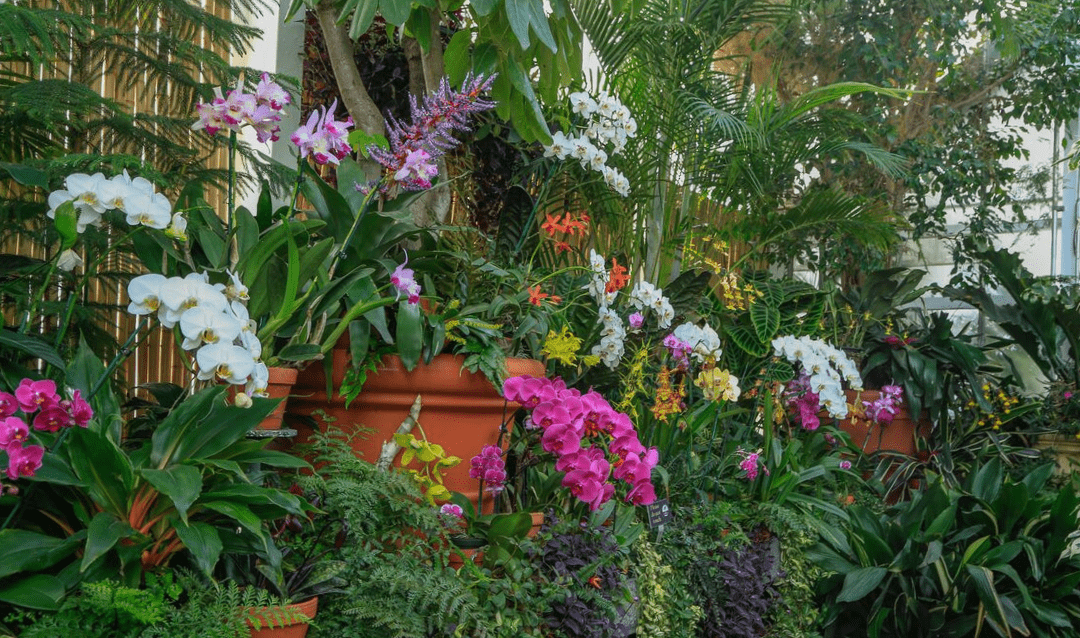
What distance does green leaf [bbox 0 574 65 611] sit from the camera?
1.43m

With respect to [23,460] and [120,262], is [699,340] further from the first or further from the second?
[23,460]

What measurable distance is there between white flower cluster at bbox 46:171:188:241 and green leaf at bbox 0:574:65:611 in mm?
584

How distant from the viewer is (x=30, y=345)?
1.72 metres

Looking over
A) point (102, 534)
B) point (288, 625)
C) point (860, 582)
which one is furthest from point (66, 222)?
point (860, 582)

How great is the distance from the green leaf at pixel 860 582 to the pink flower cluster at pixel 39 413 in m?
2.32

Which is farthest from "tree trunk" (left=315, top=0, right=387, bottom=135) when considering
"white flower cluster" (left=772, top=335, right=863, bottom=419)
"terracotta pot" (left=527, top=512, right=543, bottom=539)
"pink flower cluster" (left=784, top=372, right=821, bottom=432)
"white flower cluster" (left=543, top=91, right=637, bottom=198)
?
"pink flower cluster" (left=784, top=372, right=821, bottom=432)

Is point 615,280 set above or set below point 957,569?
above

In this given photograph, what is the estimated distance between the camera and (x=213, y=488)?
5.43 feet

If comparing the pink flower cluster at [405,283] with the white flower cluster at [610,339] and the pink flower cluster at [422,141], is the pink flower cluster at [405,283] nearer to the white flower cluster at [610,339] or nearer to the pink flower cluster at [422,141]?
the pink flower cluster at [422,141]

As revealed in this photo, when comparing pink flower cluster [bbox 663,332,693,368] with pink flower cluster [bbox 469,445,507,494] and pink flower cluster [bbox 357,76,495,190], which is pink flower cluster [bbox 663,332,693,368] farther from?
pink flower cluster [bbox 357,76,495,190]

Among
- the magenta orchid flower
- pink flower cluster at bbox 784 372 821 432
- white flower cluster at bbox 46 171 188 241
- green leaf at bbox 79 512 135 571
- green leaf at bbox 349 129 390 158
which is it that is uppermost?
green leaf at bbox 349 129 390 158

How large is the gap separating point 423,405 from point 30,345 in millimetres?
882

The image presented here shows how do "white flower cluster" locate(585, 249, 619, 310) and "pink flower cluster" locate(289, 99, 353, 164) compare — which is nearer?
"pink flower cluster" locate(289, 99, 353, 164)

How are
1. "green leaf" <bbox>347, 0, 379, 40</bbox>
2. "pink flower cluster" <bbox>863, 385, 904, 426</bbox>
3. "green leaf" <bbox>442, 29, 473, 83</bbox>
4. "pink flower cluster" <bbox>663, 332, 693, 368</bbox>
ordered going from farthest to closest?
"pink flower cluster" <bbox>863, 385, 904, 426</bbox>, "pink flower cluster" <bbox>663, 332, 693, 368</bbox>, "green leaf" <bbox>442, 29, 473, 83</bbox>, "green leaf" <bbox>347, 0, 379, 40</bbox>
